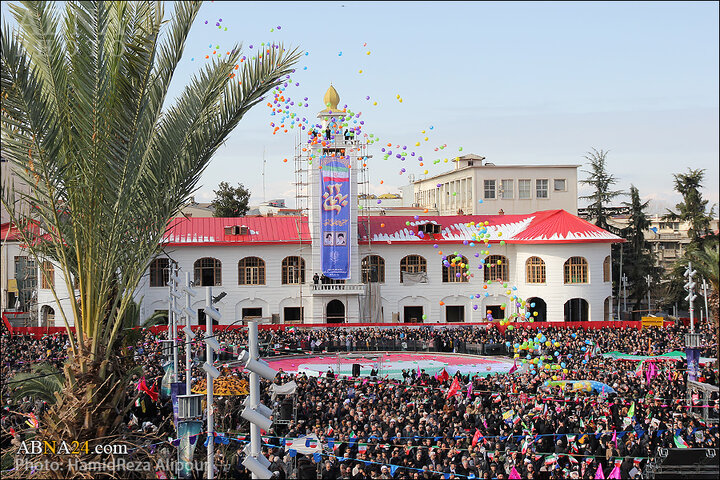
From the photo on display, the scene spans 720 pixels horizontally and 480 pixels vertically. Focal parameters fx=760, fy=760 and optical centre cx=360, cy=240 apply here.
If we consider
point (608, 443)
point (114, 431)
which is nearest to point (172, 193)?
point (114, 431)

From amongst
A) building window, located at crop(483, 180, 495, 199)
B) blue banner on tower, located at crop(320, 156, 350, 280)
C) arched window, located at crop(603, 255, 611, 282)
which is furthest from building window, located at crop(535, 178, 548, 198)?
blue banner on tower, located at crop(320, 156, 350, 280)

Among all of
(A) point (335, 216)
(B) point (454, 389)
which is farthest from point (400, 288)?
(B) point (454, 389)

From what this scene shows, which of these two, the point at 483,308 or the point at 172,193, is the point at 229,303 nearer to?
the point at 483,308

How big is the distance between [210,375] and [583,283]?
3538 cm

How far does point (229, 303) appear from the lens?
4381 centimetres

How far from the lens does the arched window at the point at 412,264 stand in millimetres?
45375

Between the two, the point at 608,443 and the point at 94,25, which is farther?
the point at 608,443

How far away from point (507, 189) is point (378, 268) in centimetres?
1783

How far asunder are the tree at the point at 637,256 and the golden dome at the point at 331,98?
75.0 ft

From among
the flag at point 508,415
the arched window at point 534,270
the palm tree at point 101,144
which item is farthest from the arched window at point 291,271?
the palm tree at point 101,144

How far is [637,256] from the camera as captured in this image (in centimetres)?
5434

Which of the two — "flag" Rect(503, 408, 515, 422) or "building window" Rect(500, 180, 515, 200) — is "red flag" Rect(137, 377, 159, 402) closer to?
"flag" Rect(503, 408, 515, 422)

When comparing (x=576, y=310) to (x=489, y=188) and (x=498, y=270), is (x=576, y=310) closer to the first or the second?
(x=498, y=270)

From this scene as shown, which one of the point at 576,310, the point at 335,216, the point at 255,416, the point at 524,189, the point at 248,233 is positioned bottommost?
the point at 576,310
